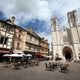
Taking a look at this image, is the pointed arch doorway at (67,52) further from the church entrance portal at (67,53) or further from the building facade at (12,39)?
the building facade at (12,39)

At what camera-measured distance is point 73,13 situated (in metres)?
42.3

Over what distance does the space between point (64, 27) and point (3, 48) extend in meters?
31.0

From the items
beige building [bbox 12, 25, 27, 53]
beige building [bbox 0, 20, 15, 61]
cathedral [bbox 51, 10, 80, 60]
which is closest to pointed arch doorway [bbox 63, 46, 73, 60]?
cathedral [bbox 51, 10, 80, 60]

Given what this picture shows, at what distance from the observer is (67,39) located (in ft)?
135

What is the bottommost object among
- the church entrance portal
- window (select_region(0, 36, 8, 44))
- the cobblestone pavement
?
the cobblestone pavement

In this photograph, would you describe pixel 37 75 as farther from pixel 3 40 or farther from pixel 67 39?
pixel 67 39

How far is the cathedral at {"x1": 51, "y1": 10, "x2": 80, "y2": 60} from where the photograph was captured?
38.0 meters

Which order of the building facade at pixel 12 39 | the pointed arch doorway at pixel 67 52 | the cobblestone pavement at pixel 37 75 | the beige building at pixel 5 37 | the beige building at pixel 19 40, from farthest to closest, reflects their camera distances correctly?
1. the pointed arch doorway at pixel 67 52
2. the beige building at pixel 19 40
3. the building facade at pixel 12 39
4. the beige building at pixel 5 37
5. the cobblestone pavement at pixel 37 75

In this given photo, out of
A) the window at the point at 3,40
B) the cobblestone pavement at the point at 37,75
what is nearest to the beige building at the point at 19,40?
the window at the point at 3,40

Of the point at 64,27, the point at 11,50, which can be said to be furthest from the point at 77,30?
the point at 11,50

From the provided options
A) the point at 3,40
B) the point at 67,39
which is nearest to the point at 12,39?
the point at 3,40

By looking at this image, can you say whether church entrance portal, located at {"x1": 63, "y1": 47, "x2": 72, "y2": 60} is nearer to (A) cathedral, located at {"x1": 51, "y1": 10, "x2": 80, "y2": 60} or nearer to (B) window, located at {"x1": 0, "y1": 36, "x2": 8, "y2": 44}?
(A) cathedral, located at {"x1": 51, "y1": 10, "x2": 80, "y2": 60}

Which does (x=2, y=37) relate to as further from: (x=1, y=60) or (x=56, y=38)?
(x=56, y=38)

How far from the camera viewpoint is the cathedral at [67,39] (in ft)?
125
